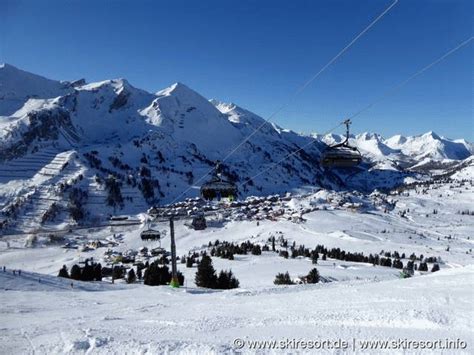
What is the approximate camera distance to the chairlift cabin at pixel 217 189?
75.2ft

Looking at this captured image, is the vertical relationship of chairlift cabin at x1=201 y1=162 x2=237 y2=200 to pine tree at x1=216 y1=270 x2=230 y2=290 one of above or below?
above

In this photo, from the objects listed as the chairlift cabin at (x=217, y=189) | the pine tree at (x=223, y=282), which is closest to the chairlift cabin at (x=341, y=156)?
the chairlift cabin at (x=217, y=189)

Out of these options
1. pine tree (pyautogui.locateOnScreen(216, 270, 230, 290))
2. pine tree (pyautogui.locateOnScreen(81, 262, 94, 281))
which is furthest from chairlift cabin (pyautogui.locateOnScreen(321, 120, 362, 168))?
pine tree (pyautogui.locateOnScreen(81, 262, 94, 281))

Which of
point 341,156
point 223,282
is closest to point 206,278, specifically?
point 223,282

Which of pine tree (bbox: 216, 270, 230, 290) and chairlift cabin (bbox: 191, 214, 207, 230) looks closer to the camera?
pine tree (bbox: 216, 270, 230, 290)

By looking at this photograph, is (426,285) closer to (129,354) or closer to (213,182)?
(129,354)

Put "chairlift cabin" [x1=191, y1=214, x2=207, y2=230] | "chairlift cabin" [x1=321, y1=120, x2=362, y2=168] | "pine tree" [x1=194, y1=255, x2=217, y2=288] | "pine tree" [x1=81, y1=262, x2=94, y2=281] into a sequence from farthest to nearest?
"pine tree" [x1=81, y1=262, x2=94, y2=281], "chairlift cabin" [x1=191, y1=214, x2=207, y2=230], "pine tree" [x1=194, y1=255, x2=217, y2=288], "chairlift cabin" [x1=321, y1=120, x2=362, y2=168]

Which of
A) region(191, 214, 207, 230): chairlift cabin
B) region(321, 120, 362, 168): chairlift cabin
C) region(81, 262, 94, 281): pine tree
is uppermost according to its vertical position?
region(321, 120, 362, 168): chairlift cabin

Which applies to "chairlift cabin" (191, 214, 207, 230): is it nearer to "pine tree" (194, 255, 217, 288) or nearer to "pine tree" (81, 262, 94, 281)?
"pine tree" (194, 255, 217, 288)

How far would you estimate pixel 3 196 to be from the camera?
189625 millimetres

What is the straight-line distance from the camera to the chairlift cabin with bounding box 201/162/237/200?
902 inches

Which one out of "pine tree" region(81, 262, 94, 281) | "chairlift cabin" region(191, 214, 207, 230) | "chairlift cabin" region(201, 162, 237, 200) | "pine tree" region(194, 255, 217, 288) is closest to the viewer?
"chairlift cabin" region(201, 162, 237, 200)

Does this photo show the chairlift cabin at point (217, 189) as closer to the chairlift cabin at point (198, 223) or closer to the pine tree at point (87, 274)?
the chairlift cabin at point (198, 223)

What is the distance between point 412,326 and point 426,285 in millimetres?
5430
